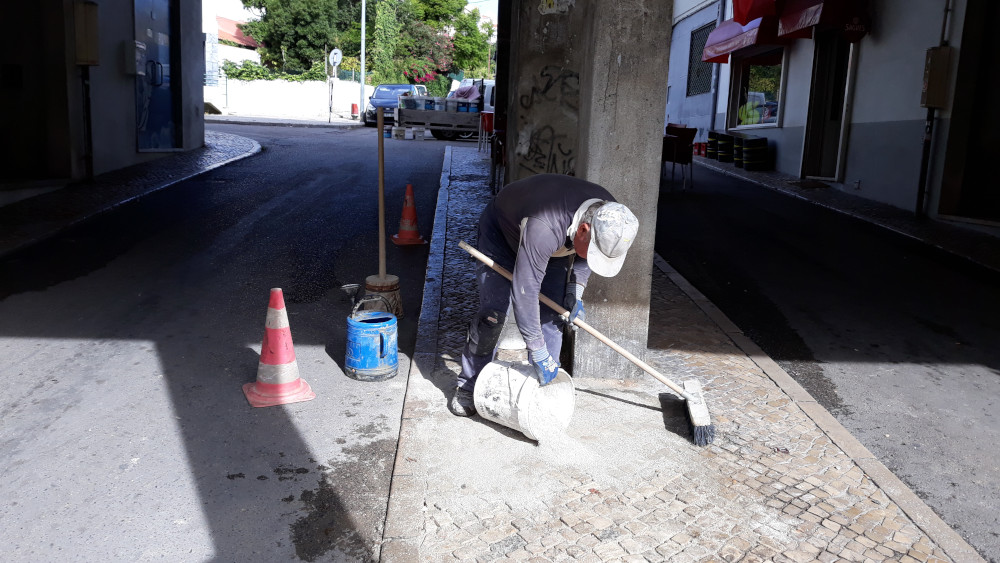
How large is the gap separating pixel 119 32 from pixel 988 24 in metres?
14.5

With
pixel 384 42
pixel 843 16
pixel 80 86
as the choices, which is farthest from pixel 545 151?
pixel 384 42

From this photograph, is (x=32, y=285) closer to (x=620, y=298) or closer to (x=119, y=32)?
(x=620, y=298)

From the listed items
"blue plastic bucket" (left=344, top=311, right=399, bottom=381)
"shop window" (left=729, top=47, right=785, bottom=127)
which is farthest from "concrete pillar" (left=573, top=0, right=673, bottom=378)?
"shop window" (left=729, top=47, right=785, bottom=127)

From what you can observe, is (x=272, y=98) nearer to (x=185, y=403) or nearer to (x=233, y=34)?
(x=233, y=34)

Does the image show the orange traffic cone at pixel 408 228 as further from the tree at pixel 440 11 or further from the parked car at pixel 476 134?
the tree at pixel 440 11

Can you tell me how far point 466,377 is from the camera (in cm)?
480

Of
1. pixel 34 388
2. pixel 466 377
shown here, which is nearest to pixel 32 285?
pixel 34 388

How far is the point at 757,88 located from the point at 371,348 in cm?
1834

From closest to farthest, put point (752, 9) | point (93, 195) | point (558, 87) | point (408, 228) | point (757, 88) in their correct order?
point (558, 87)
point (408, 228)
point (93, 195)
point (752, 9)
point (757, 88)

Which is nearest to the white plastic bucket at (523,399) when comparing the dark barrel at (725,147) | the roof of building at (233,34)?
the dark barrel at (725,147)

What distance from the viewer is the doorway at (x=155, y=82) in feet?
50.7

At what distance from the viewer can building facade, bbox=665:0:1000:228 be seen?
1166 centimetres

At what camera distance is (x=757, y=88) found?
20.8 m

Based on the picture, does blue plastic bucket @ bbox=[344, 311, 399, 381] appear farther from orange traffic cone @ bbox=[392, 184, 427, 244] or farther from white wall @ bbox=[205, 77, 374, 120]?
white wall @ bbox=[205, 77, 374, 120]
